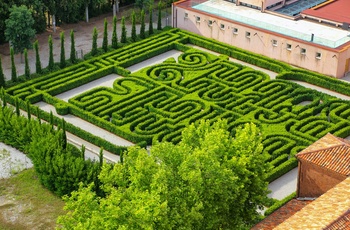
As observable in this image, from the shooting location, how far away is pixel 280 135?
204 feet

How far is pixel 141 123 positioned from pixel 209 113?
6721 millimetres

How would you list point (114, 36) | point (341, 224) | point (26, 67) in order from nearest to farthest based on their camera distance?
point (341, 224) < point (26, 67) < point (114, 36)

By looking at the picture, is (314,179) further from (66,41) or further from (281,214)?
(66,41)

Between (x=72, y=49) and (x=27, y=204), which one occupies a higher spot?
(x=72, y=49)

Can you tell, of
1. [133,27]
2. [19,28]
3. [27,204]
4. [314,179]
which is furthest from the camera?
[133,27]

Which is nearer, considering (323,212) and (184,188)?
(184,188)

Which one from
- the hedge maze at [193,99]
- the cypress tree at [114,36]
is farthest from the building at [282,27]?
the cypress tree at [114,36]

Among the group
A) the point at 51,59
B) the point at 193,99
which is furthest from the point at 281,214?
the point at 51,59

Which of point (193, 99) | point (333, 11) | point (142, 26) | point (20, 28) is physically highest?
point (333, 11)

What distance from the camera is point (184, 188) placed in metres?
42.0

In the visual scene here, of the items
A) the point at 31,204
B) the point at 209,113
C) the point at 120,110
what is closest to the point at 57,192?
the point at 31,204

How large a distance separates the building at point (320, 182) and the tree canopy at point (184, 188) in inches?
130

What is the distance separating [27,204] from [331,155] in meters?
23.3

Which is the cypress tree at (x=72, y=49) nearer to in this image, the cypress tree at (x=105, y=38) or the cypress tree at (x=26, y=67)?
the cypress tree at (x=105, y=38)
